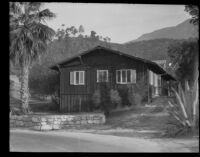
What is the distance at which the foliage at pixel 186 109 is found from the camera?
12125mm

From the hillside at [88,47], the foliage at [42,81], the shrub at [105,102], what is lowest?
the shrub at [105,102]

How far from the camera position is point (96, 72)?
2383 cm

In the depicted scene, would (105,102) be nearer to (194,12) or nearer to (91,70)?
(91,70)

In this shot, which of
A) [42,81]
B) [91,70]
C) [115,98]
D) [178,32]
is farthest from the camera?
[91,70]

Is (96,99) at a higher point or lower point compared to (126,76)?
lower

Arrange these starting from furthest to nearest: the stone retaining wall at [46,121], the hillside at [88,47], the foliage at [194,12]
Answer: the hillside at [88,47] → the stone retaining wall at [46,121] → the foliage at [194,12]

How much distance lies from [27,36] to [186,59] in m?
8.76

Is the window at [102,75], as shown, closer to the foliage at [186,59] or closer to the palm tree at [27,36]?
the palm tree at [27,36]

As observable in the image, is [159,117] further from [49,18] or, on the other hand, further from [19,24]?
[19,24]

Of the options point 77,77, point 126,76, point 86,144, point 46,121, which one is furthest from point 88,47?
point 86,144

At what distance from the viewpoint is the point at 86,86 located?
23.3m

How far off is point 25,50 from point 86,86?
622cm

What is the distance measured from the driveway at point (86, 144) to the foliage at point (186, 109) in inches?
34.2

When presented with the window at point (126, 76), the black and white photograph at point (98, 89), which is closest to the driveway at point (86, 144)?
the black and white photograph at point (98, 89)
